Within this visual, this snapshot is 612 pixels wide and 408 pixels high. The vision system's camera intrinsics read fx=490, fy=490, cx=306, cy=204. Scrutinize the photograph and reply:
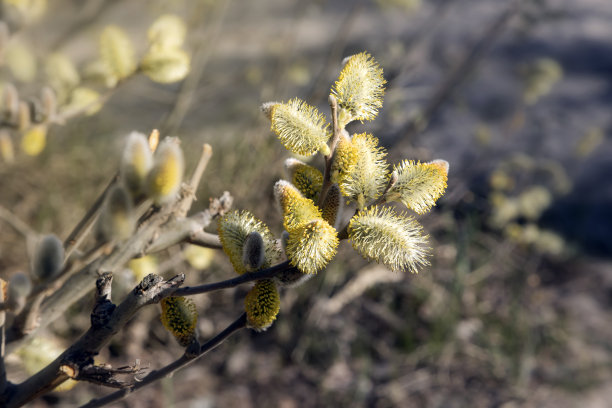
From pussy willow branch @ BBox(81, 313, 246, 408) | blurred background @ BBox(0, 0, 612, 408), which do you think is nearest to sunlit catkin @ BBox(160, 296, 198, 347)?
pussy willow branch @ BBox(81, 313, 246, 408)

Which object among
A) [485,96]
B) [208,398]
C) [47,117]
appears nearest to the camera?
[47,117]

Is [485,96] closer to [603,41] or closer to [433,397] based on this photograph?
[603,41]

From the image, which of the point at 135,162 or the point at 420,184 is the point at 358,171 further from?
the point at 135,162

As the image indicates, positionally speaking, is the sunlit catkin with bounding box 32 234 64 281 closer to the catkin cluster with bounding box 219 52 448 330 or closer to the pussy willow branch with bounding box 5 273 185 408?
the pussy willow branch with bounding box 5 273 185 408

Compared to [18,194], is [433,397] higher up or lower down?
lower down

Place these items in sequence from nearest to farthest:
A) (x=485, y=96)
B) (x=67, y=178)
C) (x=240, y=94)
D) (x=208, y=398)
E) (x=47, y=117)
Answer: (x=47, y=117), (x=208, y=398), (x=67, y=178), (x=240, y=94), (x=485, y=96)

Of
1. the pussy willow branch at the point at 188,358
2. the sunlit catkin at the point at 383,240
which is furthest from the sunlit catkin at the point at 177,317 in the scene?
the sunlit catkin at the point at 383,240

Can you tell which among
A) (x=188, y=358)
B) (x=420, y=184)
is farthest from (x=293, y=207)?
(x=188, y=358)

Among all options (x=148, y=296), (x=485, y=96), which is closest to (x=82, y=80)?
(x=148, y=296)
